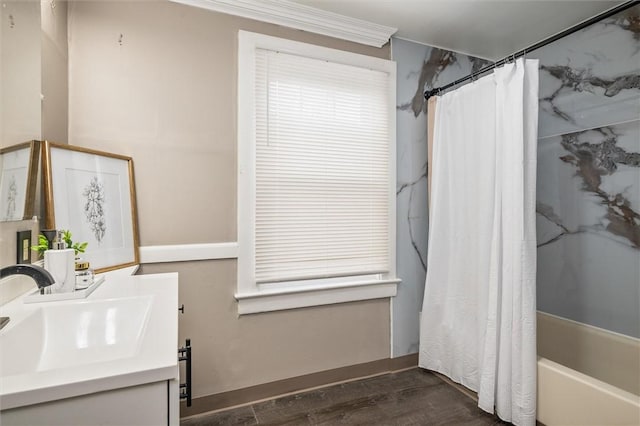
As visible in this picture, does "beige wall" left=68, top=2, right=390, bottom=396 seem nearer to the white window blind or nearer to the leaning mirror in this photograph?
the white window blind

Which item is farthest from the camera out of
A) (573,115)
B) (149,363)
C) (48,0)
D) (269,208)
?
(573,115)

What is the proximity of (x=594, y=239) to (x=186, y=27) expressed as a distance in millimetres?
2770

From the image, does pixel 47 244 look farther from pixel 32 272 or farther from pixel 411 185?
pixel 411 185

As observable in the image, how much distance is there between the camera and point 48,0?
137cm

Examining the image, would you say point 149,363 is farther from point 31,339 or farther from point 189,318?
point 189,318

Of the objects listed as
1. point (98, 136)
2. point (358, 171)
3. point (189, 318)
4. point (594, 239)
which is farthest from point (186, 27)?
point (594, 239)

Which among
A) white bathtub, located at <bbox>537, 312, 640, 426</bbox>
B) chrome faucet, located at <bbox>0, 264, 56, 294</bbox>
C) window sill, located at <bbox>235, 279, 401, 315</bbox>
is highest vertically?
chrome faucet, located at <bbox>0, 264, 56, 294</bbox>

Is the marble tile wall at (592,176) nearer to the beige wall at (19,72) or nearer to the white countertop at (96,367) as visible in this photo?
the white countertop at (96,367)

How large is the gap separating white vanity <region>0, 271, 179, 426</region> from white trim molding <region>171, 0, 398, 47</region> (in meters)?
1.57

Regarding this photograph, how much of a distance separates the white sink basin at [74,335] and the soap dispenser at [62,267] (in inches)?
5.7

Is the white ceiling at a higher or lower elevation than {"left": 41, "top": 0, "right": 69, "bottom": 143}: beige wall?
higher

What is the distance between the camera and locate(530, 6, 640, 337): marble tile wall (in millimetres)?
1860

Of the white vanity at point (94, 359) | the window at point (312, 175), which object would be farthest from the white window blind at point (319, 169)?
the white vanity at point (94, 359)

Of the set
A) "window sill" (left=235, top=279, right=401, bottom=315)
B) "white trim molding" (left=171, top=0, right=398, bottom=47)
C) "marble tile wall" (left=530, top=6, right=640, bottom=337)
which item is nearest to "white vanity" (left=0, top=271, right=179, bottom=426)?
"window sill" (left=235, top=279, right=401, bottom=315)
